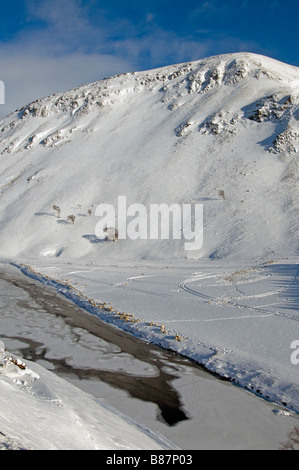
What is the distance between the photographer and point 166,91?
269ft

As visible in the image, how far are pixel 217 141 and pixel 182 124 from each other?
10.4m

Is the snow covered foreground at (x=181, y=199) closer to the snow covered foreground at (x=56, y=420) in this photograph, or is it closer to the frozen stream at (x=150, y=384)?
the frozen stream at (x=150, y=384)

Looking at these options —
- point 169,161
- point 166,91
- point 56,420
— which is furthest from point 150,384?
point 166,91

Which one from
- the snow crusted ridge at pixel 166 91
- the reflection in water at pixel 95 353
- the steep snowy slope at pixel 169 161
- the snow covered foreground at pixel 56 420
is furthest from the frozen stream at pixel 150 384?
the snow crusted ridge at pixel 166 91

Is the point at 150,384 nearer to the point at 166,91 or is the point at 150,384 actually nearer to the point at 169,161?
the point at 169,161

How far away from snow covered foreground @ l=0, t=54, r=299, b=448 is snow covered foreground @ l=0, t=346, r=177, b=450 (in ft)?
16.0

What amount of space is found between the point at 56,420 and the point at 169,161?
5699 centimetres

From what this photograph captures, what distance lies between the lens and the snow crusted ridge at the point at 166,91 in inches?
2514

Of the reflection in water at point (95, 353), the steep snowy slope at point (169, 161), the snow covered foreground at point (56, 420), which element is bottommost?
the reflection in water at point (95, 353)

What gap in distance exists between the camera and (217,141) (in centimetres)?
6106

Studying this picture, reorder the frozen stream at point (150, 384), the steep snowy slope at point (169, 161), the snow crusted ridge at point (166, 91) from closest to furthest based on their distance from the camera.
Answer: the frozen stream at point (150, 384) < the steep snowy slope at point (169, 161) < the snow crusted ridge at point (166, 91)

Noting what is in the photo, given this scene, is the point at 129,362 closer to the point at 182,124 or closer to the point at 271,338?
the point at 271,338

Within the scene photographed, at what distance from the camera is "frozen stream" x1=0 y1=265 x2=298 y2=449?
7.98 meters

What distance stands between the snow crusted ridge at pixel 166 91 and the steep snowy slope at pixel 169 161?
12.4 inches
